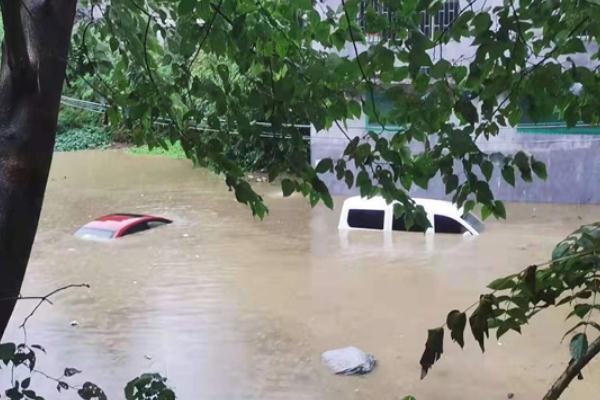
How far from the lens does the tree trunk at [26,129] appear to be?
155 cm

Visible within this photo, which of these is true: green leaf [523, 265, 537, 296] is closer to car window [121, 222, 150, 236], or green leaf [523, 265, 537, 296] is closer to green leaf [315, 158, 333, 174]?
green leaf [315, 158, 333, 174]

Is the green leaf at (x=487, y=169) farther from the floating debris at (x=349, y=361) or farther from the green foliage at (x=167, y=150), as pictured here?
the floating debris at (x=349, y=361)

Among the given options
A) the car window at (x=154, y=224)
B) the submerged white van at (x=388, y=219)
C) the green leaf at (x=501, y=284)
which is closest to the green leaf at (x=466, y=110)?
the green leaf at (x=501, y=284)

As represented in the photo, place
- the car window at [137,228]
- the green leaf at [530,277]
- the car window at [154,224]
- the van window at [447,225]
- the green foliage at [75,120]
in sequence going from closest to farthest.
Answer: the green leaf at [530,277], the van window at [447,225], the car window at [137,228], the car window at [154,224], the green foliage at [75,120]

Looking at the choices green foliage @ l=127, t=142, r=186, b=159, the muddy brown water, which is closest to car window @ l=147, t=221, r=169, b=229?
the muddy brown water

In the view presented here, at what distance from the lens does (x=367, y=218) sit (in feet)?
44.4

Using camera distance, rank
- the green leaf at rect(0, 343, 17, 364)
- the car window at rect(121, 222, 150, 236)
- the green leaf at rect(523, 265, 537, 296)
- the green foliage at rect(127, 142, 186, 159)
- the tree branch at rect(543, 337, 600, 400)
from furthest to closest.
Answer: the car window at rect(121, 222, 150, 236) < the green foliage at rect(127, 142, 186, 159) < the green leaf at rect(0, 343, 17, 364) < the green leaf at rect(523, 265, 537, 296) < the tree branch at rect(543, 337, 600, 400)

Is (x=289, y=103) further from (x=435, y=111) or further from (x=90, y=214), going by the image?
(x=90, y=214)

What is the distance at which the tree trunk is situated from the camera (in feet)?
5.08

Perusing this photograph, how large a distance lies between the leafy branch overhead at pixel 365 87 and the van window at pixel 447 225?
34.7ft

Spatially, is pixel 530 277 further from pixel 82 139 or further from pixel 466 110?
pixel 82 139

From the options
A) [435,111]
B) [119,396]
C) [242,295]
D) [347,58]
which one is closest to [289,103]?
[347,58]

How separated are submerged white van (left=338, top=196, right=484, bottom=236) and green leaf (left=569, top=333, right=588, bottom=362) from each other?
1111 cm

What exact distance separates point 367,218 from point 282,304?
319cm
